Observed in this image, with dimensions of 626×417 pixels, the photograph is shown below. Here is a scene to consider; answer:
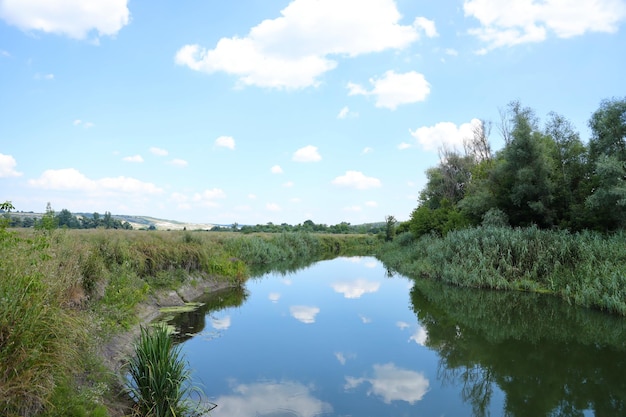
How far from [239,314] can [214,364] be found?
16.1ft

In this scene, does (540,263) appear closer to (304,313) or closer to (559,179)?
(559,179)

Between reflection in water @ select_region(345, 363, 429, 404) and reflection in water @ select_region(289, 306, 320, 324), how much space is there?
4.57m

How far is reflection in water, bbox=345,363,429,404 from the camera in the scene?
6.73 metres

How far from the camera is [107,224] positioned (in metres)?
33.4

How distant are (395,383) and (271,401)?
2371mm

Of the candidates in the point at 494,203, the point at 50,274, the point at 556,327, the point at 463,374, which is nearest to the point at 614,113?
the point at 494,203

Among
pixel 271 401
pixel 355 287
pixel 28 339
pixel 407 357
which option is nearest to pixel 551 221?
pixel 355 287

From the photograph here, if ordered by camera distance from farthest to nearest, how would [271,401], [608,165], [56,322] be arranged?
[608,165] < [271,401] < [56,322]

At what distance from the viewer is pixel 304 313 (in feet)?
44.3

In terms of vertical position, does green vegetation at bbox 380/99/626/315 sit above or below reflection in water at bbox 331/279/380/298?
above

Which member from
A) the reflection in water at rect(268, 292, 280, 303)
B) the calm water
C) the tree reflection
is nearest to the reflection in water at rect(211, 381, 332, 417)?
the calm water

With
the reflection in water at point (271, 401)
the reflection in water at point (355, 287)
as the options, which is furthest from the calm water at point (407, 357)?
the reflection in water at point (355, 287)

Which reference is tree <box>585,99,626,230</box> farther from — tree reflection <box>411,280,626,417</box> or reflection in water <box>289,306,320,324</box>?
reflection in water <box>289,306,320,324</box>

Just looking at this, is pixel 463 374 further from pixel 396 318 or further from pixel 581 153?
pixel 581 153
